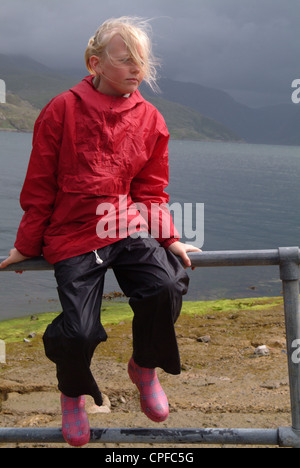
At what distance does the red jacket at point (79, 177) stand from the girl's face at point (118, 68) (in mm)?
84

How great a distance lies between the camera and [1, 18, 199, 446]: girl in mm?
2588

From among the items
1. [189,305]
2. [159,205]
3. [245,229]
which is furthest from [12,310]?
[245,229]

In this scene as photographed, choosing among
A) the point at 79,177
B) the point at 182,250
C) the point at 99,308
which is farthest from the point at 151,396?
the point at 79,177

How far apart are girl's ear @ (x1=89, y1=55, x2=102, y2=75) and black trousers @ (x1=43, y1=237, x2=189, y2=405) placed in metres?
0.90

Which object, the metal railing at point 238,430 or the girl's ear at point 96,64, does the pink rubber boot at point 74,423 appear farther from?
the girl's ear at point 96,64

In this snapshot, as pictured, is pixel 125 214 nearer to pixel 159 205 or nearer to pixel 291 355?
pixel 159 205

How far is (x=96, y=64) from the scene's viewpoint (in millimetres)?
2920

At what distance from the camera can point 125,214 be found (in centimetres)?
284

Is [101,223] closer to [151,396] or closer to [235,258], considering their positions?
[235,258]

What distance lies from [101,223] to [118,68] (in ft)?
2.62

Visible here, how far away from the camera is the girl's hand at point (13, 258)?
2613 mm

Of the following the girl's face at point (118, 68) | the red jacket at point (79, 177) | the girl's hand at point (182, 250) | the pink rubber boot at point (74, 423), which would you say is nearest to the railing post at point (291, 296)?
the girl's hand at point (182, 250)

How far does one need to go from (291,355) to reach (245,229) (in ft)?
106

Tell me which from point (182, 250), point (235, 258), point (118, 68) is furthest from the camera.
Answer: point (118, 68)
